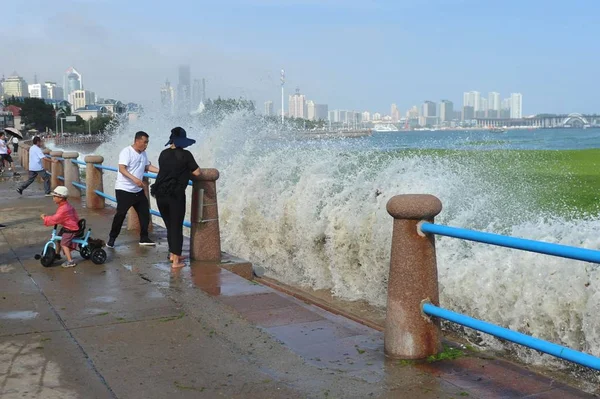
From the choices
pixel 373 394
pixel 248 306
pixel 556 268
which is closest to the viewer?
pixel 373 394

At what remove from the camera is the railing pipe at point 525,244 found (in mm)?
3736

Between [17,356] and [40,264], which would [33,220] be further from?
[17,356]

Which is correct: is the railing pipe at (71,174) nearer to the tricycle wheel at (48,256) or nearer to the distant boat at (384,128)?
the tricycle wheel at (48,256)

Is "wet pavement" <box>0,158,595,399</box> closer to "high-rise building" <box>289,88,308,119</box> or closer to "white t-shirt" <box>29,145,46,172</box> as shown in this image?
"white t-shirt" <box>29,145,46,172</box>

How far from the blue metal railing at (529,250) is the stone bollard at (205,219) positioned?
402cm

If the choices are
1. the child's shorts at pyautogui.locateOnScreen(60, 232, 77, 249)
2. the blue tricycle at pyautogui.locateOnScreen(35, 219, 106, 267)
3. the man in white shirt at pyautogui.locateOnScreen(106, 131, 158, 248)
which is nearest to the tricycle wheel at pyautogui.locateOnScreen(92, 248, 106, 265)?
the blue tricycle at pyautogui.locateOnScreen(35, 219, 106, 267)

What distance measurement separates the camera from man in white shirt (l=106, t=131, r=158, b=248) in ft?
31.7

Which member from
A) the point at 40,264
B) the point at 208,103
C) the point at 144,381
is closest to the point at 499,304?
the point at 144,381

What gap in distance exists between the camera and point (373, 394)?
436 centimetres

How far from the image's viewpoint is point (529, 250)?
160 inches

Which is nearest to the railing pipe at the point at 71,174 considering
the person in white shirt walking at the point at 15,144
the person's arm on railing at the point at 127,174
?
the person's arm on railing at the point at 127,174

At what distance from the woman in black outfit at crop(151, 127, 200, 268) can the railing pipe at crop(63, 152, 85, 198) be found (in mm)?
9741

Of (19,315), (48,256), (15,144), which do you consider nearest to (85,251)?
(48,256)

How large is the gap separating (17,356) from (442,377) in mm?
3069
